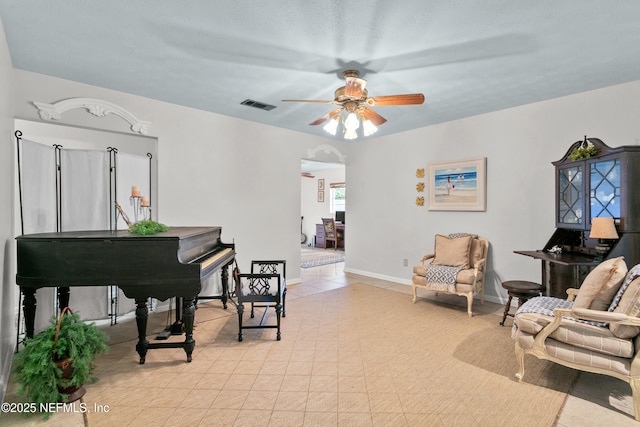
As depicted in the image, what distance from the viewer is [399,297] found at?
4.55 meters

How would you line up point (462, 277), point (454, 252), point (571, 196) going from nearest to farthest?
point (571, 196), point (462, 277), point (454, 252)

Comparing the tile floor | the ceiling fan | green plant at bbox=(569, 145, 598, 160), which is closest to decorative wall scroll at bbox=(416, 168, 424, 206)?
green plant at bbox=(569, 145, 598, 160)

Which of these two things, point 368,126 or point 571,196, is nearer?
point 368,126

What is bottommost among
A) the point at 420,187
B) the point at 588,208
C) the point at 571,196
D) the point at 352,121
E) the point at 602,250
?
the point at 602,250

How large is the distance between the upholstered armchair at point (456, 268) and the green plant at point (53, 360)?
351 cm

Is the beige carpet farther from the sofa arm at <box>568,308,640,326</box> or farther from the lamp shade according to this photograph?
the lamp shade

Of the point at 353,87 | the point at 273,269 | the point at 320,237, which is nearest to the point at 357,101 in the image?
the point at 353,87

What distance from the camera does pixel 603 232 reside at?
2.82 metres

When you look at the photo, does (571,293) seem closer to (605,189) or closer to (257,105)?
(605,189)

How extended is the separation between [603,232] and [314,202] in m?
8.10

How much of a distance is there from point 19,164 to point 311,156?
12.3 ft

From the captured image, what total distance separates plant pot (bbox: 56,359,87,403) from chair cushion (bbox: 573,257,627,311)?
3.41m

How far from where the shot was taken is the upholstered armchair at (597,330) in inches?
78.9

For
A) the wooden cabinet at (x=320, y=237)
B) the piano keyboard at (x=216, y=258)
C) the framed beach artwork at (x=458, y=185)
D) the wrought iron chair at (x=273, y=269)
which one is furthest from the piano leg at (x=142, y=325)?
the wooden cabinet at (x=320, y=237)
